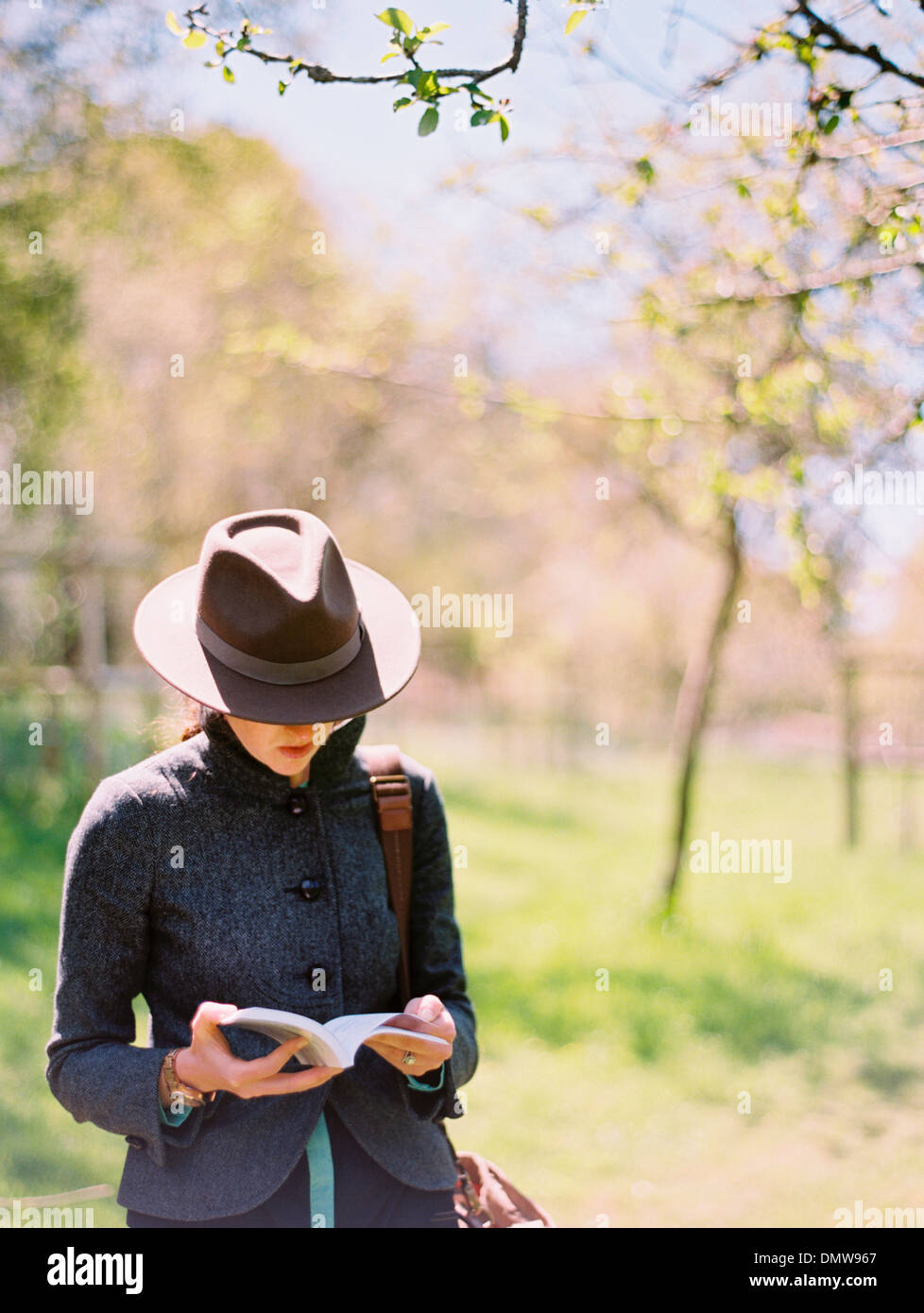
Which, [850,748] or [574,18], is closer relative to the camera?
[574,18]

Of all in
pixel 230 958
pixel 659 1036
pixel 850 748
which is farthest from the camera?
pixel 850 748

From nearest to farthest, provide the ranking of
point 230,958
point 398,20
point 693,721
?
point 230,958
point 398,20
point 693,721

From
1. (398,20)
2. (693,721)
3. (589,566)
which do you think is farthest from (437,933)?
(589,566)

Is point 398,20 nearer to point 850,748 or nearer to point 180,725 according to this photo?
point 180,725

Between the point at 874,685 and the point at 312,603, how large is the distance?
8.93 metres

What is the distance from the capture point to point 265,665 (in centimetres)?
189

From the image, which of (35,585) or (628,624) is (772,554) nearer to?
(628,624)

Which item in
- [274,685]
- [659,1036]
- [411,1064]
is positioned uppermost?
[274,685]

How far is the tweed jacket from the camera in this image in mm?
1836

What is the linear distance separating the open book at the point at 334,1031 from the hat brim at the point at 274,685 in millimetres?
446

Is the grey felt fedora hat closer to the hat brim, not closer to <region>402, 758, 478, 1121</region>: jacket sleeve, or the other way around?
the hat brim

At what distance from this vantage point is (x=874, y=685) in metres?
9.98

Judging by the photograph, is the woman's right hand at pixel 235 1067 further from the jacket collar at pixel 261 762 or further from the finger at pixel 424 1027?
the jacket collar at pixel 261 762

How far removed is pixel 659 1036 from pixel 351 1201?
3.74m
